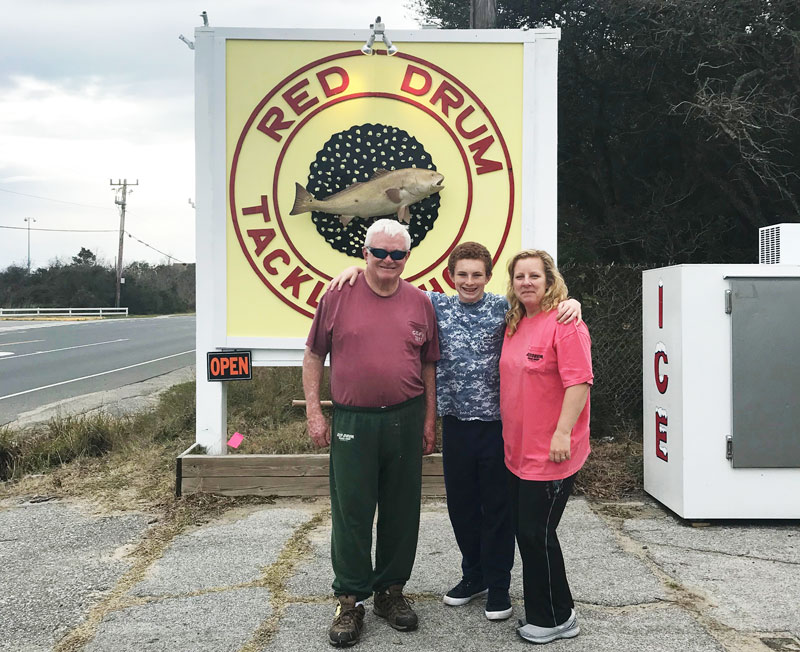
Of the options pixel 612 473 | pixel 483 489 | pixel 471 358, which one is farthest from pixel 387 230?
pixel 612 473

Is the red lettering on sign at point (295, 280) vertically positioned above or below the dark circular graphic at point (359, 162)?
below

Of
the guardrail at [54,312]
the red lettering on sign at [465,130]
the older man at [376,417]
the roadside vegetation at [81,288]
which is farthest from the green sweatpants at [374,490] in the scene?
the roadside vegetation at [81,288]

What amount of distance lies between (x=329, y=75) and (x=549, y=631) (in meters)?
4.11

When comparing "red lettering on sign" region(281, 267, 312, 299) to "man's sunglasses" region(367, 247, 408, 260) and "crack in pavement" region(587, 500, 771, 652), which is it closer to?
"man's sunglasses" region(367, 247, 408, 260)

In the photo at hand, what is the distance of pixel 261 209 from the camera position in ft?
18.3

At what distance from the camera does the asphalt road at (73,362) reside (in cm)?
1239

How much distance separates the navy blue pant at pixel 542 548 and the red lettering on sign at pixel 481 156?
9.87 ft

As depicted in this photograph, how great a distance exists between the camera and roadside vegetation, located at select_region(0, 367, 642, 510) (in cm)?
552

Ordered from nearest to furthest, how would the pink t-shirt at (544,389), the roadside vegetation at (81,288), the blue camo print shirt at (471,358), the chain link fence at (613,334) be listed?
the pink t-shirt at (544,389) < the blue camo print shirt at (471,358) < the chain link fence at (613,334) < the roadside vegetation at (81,288)

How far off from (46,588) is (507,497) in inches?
92.3

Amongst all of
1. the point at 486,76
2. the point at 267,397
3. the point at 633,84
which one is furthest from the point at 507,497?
the point at 633,84

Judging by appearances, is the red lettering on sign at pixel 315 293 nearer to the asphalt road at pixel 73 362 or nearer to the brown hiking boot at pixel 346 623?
the brown hiking boot at pixel 346 623

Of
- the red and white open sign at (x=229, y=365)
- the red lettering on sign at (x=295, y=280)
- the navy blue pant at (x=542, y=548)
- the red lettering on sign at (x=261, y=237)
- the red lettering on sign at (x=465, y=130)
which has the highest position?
the red lettering on sign at (x=465, y=130)

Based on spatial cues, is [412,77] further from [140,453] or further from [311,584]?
[140,453]
